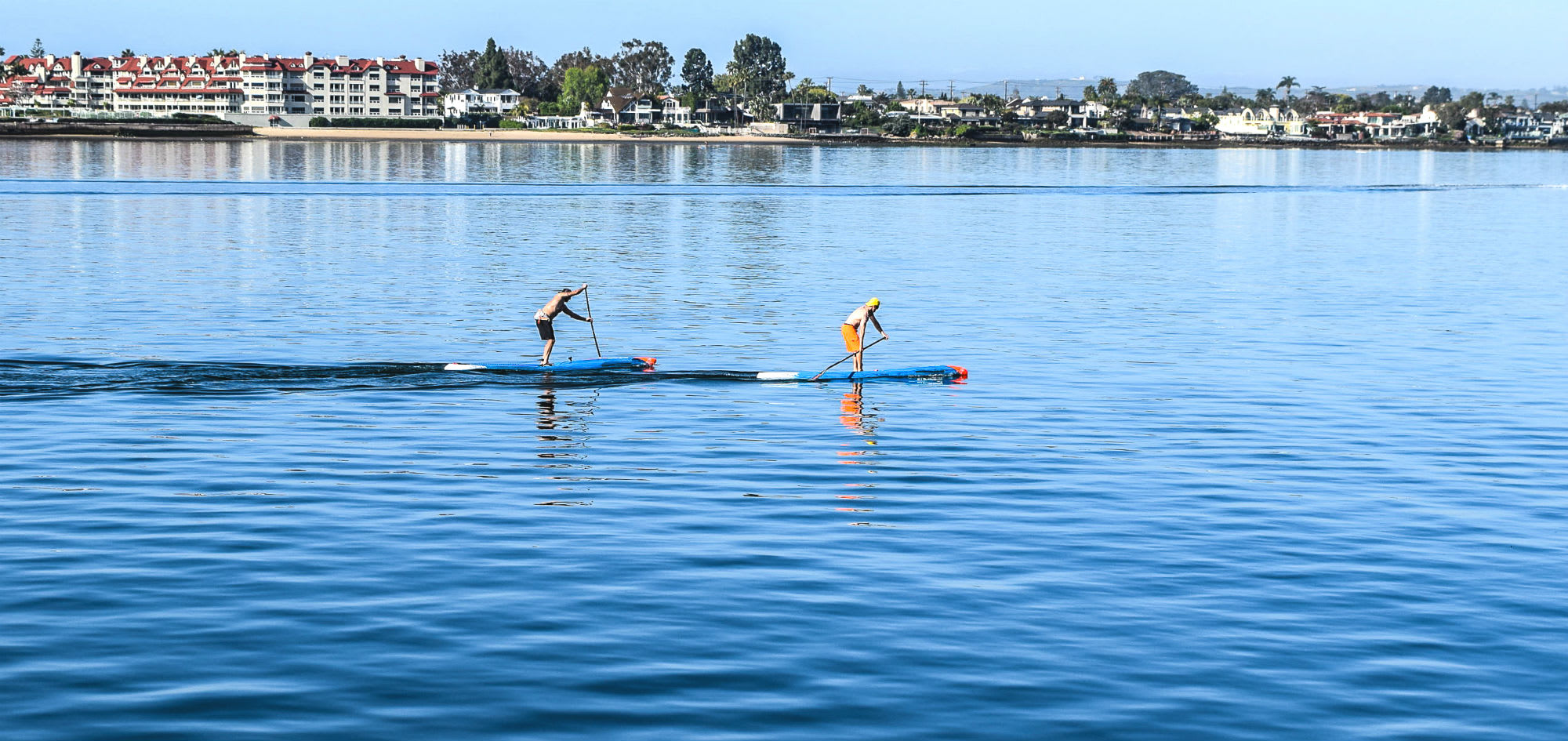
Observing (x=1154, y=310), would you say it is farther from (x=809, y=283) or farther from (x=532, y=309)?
(x=532, y=309)

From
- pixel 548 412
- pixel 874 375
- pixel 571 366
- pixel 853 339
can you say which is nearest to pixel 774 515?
pixel 548 412

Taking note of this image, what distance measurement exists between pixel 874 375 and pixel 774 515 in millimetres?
12856

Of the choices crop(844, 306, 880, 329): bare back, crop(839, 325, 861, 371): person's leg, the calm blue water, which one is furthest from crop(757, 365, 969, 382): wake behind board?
crop(844, 306, 880, 329): bare back

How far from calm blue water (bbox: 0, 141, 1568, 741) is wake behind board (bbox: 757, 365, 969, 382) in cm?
33

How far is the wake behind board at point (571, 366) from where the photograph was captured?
35.2 meters

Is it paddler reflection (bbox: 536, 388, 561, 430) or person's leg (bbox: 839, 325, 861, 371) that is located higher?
person's leg (bbox: 839, 325, 861, 371)

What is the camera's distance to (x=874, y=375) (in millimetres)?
35438

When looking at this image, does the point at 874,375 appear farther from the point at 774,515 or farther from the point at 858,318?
the point at 774,515

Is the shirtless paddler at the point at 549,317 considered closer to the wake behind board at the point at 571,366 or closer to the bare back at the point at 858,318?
the wake behind board at the point at 571,366

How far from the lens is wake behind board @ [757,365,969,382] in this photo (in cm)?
3528

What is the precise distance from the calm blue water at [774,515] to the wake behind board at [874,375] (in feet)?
1.07

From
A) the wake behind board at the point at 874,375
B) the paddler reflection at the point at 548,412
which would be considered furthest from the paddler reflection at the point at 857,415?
the paddler reflection at the point at 548,412

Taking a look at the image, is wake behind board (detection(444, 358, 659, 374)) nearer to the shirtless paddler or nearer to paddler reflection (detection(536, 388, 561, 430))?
the shirtless paddler

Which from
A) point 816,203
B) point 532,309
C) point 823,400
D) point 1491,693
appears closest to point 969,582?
point 1491,693
